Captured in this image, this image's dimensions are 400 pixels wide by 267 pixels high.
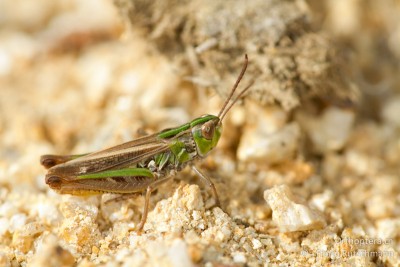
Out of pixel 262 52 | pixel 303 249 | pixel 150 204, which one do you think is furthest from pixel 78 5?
pixel 303 249

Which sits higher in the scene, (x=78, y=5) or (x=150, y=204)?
(x=78, y=5)

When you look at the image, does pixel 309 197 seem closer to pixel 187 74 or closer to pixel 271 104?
pixel 271 104

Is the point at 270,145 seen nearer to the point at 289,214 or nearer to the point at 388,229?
the point at 289,214

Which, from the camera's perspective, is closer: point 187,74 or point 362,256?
point 362,256

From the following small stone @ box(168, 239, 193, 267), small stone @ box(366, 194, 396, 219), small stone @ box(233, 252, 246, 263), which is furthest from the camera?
small stone @ box(366, 194, 396, 219)

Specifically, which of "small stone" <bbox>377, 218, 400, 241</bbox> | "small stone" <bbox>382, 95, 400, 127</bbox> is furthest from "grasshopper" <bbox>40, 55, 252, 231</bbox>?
"small stone" <bbox>382, 95, 400, 127</bbox>

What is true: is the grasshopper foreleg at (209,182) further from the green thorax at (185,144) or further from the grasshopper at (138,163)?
the green thorax at (185,144)

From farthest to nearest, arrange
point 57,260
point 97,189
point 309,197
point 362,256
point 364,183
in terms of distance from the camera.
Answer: point 364,183 < point 309,197 < point 97,189 < point 362,256 < point 57,260

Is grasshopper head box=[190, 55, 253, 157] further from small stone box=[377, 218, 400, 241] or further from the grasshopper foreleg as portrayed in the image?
small stone box=[377, 218, 400, 241]

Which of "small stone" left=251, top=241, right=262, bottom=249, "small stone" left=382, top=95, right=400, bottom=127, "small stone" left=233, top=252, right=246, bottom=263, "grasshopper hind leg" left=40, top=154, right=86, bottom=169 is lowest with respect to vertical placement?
"small stone" left=233, top=252, right=246, bottom=263
